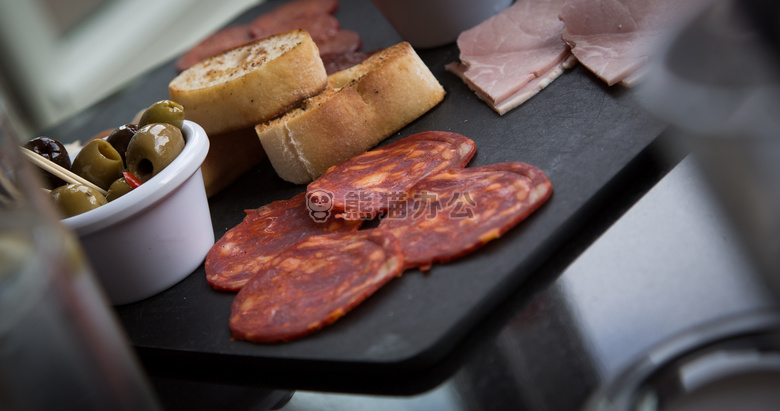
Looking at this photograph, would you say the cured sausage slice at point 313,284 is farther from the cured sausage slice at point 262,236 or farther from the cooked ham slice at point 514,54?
the cooked ham slice at point 514,54

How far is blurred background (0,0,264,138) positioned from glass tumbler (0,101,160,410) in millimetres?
4749

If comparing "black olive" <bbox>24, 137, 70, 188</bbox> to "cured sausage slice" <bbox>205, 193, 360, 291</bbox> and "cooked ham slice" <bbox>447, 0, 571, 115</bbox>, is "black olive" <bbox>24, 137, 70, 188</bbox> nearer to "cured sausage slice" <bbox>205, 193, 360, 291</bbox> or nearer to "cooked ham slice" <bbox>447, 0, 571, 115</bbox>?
"cured sausage slice" <bbox>205, 193, 360, 291</bbox>

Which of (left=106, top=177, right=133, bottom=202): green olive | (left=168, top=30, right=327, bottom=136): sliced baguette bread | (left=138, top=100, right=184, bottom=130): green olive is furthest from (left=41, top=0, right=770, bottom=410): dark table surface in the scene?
(left=168, top=30, right=327, bottom=136): sliced baguette bread

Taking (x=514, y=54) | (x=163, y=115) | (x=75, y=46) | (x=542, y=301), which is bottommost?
(x=542, y=301)

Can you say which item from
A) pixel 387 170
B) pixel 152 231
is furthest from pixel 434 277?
pixel 152 231

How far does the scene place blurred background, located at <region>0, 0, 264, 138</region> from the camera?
5.33 m

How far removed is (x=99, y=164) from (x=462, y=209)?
85cm

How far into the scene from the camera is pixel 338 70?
7.41 feet

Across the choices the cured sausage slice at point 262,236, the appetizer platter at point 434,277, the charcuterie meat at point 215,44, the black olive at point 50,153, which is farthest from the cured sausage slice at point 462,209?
the charcuterie meat at point 215,44

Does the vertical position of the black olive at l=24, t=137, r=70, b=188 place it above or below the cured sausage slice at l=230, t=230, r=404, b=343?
above

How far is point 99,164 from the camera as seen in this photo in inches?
63.7

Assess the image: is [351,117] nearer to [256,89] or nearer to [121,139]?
[256,89]

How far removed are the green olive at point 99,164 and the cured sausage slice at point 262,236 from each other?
0.29 metres

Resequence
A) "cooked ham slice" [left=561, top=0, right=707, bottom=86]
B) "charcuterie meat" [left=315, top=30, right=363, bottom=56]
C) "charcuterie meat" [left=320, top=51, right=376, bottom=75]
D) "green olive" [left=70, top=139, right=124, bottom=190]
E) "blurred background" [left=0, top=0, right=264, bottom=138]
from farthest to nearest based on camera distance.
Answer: "blurred background" [left=0, top=0, right=264, bottom=138], "charcuterie meat" [left=315, top=30, right=363, bottom=56], "charcuterie meat" [left=320, top=51, right=376, bottom=75], "cooked ham slice" [left=561, top=0, right=707, bottom=86], "green olive" [left=70, top=139, right=124, bottom=190]
